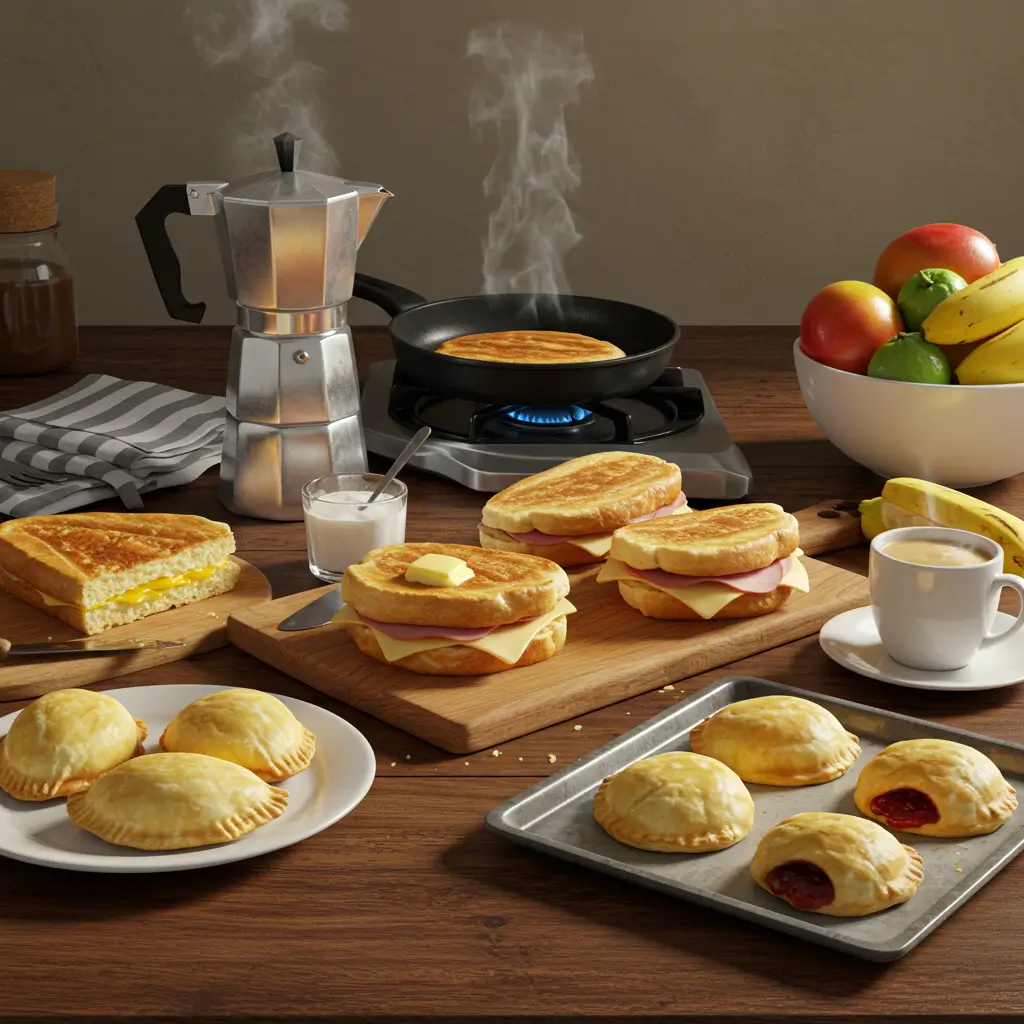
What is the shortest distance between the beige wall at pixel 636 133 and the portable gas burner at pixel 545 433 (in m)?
1.33

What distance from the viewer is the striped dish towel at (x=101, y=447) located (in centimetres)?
180

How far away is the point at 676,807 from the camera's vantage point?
1015 millimetres

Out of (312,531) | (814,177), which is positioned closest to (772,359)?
(814,177)

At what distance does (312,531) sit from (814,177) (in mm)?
2135

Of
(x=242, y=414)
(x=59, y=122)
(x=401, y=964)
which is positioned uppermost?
(x=59, y=122)

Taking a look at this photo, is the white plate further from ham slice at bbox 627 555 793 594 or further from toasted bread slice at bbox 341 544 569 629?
ham slice at bbox 627 555 793 594

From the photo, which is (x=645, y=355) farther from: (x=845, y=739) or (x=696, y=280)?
(x=696, y=280)

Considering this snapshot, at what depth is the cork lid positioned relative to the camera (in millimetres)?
2252

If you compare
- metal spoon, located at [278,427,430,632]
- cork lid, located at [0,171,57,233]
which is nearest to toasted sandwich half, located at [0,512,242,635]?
metal spoon, located at [278,427,430,632]

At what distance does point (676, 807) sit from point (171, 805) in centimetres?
36

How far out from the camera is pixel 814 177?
3.32m

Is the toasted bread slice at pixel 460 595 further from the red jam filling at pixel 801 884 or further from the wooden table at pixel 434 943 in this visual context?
the red jam filling at pixel 801 884

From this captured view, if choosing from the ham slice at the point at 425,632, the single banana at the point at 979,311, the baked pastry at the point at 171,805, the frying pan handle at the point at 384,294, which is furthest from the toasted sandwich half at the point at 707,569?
the frying pan handle at the point at 384,294

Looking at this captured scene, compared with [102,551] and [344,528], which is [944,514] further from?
[102,551]
